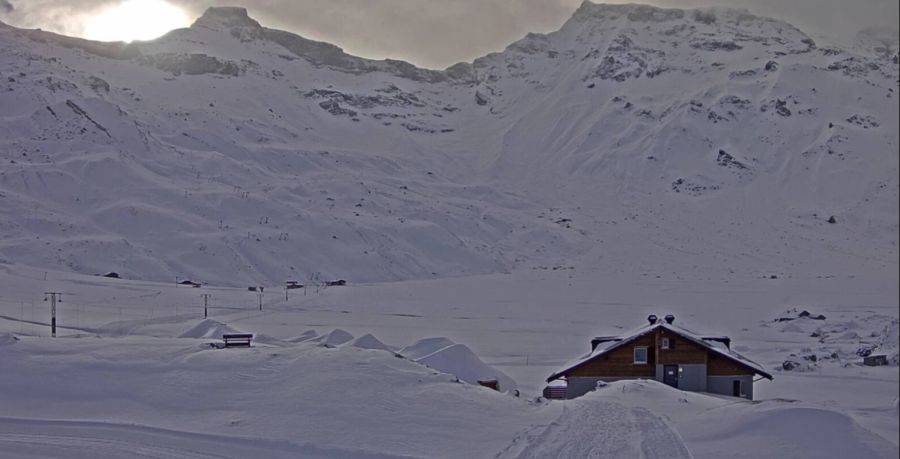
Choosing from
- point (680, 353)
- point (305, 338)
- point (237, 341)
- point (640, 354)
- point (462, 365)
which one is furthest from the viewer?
point (305, 338)

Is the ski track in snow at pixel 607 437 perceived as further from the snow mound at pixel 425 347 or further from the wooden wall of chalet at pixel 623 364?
the snow mound at pixel 425 347

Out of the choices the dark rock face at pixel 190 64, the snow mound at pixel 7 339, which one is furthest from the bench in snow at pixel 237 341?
the dark rock face at pixel 190 64

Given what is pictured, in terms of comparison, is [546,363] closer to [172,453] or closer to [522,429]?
[522,429]

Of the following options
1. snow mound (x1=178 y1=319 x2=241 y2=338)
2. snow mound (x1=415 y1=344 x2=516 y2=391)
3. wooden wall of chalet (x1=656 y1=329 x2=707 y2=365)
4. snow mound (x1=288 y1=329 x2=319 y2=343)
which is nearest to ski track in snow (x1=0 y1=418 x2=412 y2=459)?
snow mound (x1=415 y1=344 x2=516 y2=391)

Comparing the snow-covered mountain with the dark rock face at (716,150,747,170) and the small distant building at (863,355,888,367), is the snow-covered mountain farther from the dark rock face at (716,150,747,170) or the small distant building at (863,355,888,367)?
the small distant building at (863,355,888,367)

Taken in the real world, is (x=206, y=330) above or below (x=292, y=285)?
below

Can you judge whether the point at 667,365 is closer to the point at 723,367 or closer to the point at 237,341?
the point at 723,367

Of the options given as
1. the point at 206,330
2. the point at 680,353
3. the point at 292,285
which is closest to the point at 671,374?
the point at 680,353
